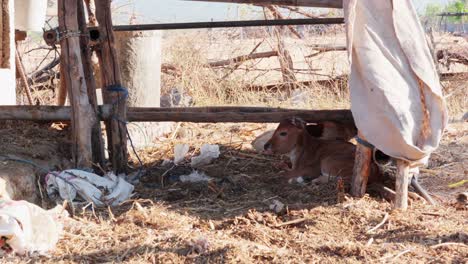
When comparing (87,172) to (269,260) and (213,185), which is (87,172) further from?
(269,260)

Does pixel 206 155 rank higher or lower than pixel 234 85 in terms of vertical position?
lower

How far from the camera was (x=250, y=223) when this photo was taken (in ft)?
17.9

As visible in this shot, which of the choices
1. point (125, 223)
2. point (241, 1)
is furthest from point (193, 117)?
point (125, 223)

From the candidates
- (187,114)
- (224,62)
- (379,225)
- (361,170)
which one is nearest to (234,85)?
(224,62)

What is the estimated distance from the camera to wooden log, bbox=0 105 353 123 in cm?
686

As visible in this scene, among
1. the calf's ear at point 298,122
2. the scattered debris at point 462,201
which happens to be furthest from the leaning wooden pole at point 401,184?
the calf's ear at point 298,122

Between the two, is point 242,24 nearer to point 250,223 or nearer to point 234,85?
point 250,223

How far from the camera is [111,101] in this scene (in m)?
6.91

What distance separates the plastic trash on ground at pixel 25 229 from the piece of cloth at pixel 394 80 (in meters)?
2.54

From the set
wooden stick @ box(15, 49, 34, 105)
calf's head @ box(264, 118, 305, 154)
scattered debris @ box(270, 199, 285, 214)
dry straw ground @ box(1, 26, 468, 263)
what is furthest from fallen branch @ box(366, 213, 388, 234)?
wooden stick @ box(15, 49, 34, 105)

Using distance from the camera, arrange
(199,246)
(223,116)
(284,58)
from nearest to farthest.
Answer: (199,246) < (223,116) < (284,58)

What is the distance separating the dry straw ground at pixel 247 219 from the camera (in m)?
4.75

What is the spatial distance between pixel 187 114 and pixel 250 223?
79.8 inches

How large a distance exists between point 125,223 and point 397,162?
7.33ft
